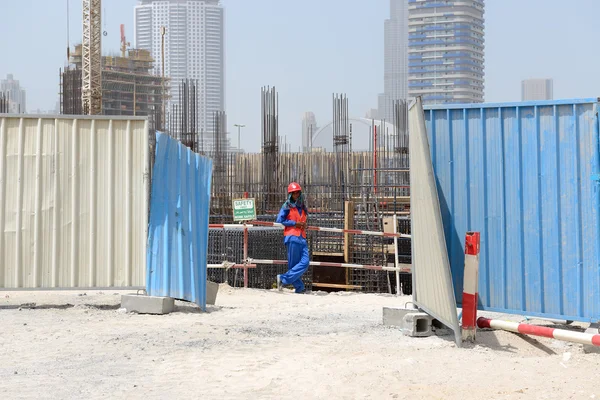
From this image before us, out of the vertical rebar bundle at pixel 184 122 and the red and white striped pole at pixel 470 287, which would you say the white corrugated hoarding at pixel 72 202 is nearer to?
the red and white striped pole at pixel 470 287

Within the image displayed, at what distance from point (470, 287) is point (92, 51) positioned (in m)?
62.3

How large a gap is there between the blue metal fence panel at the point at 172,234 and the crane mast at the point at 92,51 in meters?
56.4

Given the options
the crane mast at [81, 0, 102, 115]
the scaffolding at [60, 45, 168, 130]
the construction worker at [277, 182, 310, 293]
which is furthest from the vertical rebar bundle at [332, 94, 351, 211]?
the scaffolding at [60, 45, 168, 130]

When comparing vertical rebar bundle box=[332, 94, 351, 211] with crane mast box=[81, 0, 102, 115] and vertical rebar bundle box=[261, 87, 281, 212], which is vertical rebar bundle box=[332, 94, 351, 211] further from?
crane mast box=[81, 0, 102, 115]

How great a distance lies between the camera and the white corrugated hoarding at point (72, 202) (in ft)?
32.6

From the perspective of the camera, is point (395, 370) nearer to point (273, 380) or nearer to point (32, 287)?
point (273, 380)

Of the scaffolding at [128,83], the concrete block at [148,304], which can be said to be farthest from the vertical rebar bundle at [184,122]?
the scaffolding at [128,83]

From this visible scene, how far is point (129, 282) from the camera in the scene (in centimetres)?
992

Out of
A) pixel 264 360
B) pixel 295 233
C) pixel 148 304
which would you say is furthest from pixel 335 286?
pixel 264 360

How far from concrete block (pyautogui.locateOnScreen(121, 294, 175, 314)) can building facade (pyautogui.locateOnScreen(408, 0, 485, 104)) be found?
18294 cm

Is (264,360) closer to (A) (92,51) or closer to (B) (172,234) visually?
(B) (172,234)

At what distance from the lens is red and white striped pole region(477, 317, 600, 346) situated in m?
6.68

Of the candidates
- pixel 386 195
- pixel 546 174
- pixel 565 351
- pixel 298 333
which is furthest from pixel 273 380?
pixel 386 195

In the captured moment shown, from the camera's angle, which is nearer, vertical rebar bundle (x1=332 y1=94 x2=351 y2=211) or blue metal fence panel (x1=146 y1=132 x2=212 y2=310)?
blue metal fence panel (x1=146 y1=132 x2=212 y2=310)
